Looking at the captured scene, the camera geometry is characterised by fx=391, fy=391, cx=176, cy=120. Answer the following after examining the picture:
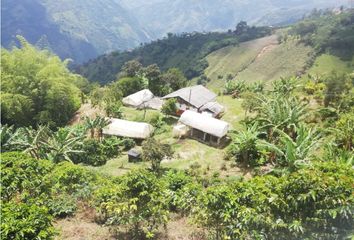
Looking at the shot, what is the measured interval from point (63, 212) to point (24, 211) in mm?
5241

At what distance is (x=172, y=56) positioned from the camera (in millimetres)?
168500

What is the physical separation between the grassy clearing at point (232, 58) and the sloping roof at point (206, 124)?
98.0m

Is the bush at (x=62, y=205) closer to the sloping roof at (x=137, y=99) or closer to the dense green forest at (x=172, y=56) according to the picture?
the sloping roof at (x=137, y=99)

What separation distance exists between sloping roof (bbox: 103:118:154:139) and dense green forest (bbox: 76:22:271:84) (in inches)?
4508

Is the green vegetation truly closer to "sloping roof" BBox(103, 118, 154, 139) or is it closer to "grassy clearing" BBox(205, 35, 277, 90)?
"sloping roof" BBox(103, 118, 154, 139)

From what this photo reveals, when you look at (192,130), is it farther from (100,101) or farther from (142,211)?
(142,211)

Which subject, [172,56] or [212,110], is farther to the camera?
[172,56]

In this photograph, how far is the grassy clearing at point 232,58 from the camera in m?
139

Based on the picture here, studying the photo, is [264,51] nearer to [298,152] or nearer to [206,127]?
[206,127]

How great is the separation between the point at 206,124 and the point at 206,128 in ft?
1.27

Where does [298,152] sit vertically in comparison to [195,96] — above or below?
above

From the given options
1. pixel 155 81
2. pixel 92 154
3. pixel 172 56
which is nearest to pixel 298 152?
pixel 92 154

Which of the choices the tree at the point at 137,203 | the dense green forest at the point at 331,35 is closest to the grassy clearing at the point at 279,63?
the dense green forest at the point at 331,35

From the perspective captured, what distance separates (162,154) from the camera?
24.5 meters
